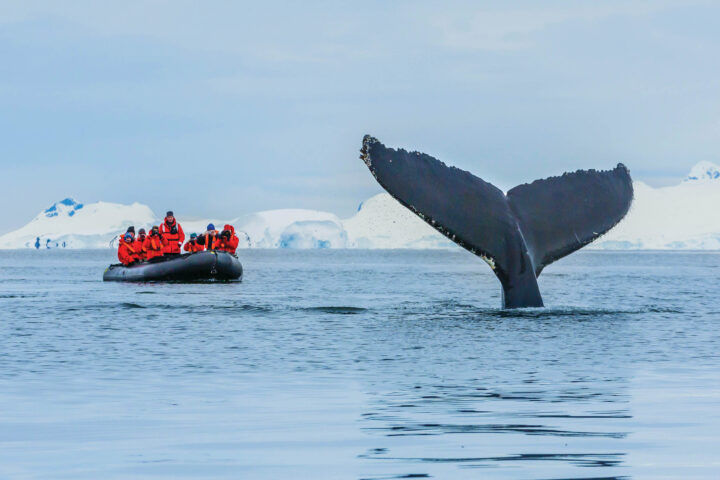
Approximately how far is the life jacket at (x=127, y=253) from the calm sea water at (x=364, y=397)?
17619mm

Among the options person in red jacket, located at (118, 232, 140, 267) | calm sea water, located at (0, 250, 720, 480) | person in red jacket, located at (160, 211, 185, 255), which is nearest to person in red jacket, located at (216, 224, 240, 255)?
person in red jacket, located at (160, 211, 185, 255)

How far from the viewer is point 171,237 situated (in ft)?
116

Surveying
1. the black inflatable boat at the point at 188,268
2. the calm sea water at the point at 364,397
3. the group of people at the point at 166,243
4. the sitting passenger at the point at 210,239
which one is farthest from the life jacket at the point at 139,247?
the calm sea water at the point at 364,397

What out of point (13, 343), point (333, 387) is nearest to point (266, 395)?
point (333, 387)

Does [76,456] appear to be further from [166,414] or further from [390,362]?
[390,362]

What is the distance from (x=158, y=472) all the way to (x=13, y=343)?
968cm

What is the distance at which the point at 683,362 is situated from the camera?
12.7 metres

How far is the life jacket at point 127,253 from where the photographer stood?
1481 inches

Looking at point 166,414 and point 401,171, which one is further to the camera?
point 401,171

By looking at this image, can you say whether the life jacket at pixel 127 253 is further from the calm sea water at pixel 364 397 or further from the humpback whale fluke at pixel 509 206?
the humpback whale fluke at pixel 509 206

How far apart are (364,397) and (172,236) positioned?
26.4 m

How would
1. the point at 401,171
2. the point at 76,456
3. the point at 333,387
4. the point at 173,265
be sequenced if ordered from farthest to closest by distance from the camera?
the point at 173,265 → the point at 401,171 → the point at 333,387 → the point at 76,456

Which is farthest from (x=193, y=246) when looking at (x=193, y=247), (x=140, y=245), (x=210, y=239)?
(x=140, y=245)

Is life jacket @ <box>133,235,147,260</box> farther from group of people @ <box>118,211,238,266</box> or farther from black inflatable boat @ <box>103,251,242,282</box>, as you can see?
black inflatable boat @ <box>103,251,242,282</box>
